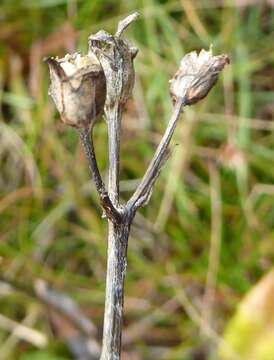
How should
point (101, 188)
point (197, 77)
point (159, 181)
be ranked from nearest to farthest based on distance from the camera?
1. point (101, 188)
2. point (197, 77)
3. point (159, 181)

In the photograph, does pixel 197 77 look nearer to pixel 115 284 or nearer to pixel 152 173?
pixel 152 173

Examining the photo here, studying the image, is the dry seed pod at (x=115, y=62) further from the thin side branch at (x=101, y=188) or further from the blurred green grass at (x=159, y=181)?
the blurred green grass at (x=159, y=181)

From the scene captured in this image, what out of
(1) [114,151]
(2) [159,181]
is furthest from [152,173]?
(2) [159,181]

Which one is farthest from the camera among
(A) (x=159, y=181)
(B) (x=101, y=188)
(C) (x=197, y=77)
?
(A) (x=159, y=181)

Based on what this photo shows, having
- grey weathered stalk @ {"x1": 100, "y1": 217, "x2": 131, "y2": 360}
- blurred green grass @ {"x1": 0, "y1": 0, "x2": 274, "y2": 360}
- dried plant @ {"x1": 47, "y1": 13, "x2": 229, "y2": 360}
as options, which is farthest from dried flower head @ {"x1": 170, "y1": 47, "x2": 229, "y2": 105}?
blurred green grass @ {"x1": 0, "y1": 0, "x2": 274, "y2": 360}

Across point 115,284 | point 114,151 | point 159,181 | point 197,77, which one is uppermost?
point 159,181

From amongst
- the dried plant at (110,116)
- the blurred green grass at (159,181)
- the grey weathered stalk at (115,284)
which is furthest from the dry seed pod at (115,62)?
the blurred green grass at (159,181)

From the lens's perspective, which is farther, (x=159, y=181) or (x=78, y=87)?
(x=159, y=181)
